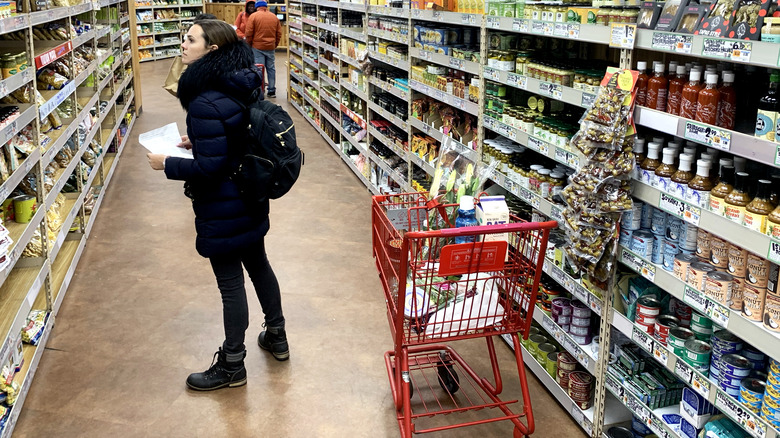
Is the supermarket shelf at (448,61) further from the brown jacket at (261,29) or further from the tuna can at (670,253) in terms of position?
the brown jacket at (261,29)

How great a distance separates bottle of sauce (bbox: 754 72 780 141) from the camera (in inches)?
82.4

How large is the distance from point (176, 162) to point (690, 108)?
81.8 inches

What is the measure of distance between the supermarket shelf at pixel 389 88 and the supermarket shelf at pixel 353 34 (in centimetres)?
51

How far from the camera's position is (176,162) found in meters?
3.15

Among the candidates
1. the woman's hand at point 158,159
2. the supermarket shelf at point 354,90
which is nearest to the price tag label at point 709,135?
the woman's hand at point 158,159

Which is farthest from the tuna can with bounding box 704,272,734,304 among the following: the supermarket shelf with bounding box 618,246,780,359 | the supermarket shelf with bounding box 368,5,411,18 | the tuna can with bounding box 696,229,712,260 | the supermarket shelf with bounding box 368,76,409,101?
the supermarket shelf with bounding box 368,76,409,101

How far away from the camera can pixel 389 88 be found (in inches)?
249

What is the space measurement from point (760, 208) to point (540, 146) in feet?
4.44

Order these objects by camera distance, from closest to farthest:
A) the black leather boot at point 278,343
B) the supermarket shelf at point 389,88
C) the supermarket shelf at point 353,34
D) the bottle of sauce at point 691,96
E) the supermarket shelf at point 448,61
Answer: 1. the bottle of sauce at point 691,96
2. the black leather boot at point 278,343
3. the supermarket shelf at point 448,61
4. the supermarket shelf at point 389,88
5. the supermarket shelf at point 353,34

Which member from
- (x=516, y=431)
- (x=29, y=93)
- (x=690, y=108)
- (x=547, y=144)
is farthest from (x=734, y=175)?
(x=29, y=93)

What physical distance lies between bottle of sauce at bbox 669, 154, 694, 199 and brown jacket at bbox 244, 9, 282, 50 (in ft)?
32.9

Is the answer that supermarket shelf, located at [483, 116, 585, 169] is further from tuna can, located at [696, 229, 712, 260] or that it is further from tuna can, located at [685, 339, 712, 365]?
tuna can, located at [685, 339, 712, 365]

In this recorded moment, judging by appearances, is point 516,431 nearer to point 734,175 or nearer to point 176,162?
point 734,175

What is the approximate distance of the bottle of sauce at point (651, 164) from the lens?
2638mm
